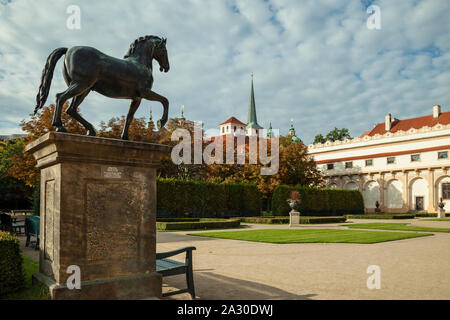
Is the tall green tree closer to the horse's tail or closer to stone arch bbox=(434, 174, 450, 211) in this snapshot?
stone arch bbox=(434, 174, 450, 211)

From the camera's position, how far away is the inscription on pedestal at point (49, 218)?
4328 mm

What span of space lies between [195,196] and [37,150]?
2678 cm

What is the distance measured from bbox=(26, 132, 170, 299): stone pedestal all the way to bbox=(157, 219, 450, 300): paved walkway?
126cm

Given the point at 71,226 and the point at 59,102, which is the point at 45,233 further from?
the point at 59,102

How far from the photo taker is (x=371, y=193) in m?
60.1

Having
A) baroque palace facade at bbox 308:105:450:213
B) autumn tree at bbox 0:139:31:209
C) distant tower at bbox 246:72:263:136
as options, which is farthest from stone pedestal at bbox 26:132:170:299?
distant tower at bbox 246:72:263:136

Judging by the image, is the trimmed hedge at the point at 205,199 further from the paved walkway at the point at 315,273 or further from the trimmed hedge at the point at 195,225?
the paved walkway at the point at 315,273

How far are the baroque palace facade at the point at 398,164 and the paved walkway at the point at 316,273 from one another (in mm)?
47325

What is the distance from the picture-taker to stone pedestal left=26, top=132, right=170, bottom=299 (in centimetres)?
400

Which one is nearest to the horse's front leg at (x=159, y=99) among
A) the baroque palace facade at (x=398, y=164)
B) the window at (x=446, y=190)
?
the baroque palace facade at (x=398, y=164)

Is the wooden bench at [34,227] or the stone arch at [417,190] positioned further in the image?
the stone arch at [417,190]

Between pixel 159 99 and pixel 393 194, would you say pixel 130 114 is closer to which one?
pixel 159 99

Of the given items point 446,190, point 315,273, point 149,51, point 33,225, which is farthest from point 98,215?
point 446,190

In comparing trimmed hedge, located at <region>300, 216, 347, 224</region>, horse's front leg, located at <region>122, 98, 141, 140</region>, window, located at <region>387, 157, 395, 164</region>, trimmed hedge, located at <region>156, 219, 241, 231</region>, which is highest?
window, located at <region>387, 157, 395, 164</region>
